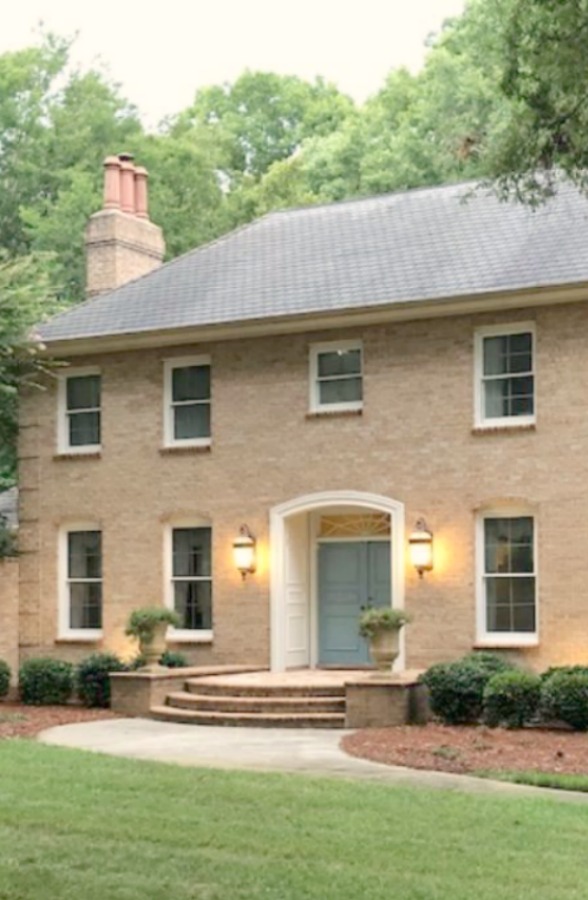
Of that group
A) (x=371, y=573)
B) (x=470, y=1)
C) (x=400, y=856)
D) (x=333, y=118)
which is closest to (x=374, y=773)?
(x=400, y=856)

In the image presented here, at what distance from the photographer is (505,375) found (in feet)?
71.7

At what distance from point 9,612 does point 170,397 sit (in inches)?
186

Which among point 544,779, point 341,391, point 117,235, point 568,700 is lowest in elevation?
point 544,779

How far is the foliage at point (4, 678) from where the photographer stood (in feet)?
78.5

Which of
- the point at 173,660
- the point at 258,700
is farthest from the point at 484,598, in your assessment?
the point at 173,660

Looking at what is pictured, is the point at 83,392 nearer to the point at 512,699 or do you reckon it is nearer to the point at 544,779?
the point at 512,699

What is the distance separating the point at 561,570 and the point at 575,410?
7.49 feet

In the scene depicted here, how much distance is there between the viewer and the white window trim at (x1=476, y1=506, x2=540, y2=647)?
21.2m

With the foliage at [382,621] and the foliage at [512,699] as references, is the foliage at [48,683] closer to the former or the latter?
the foliage at [382,621]

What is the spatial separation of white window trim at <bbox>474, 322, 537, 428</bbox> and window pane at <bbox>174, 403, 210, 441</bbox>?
Answer: 472cm

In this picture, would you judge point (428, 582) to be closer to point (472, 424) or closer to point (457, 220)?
point (472, 424)

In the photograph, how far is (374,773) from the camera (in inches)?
566

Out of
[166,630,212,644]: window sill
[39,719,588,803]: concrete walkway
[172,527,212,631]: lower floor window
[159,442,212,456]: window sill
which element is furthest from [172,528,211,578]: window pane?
[39,719,588,803]: concrete walkway

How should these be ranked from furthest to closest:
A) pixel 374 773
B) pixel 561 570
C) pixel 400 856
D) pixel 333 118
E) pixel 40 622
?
pixel 333 118 → pixel 40 622 → pixel 561 570 → pixel 374 773 → pixel 400 856
